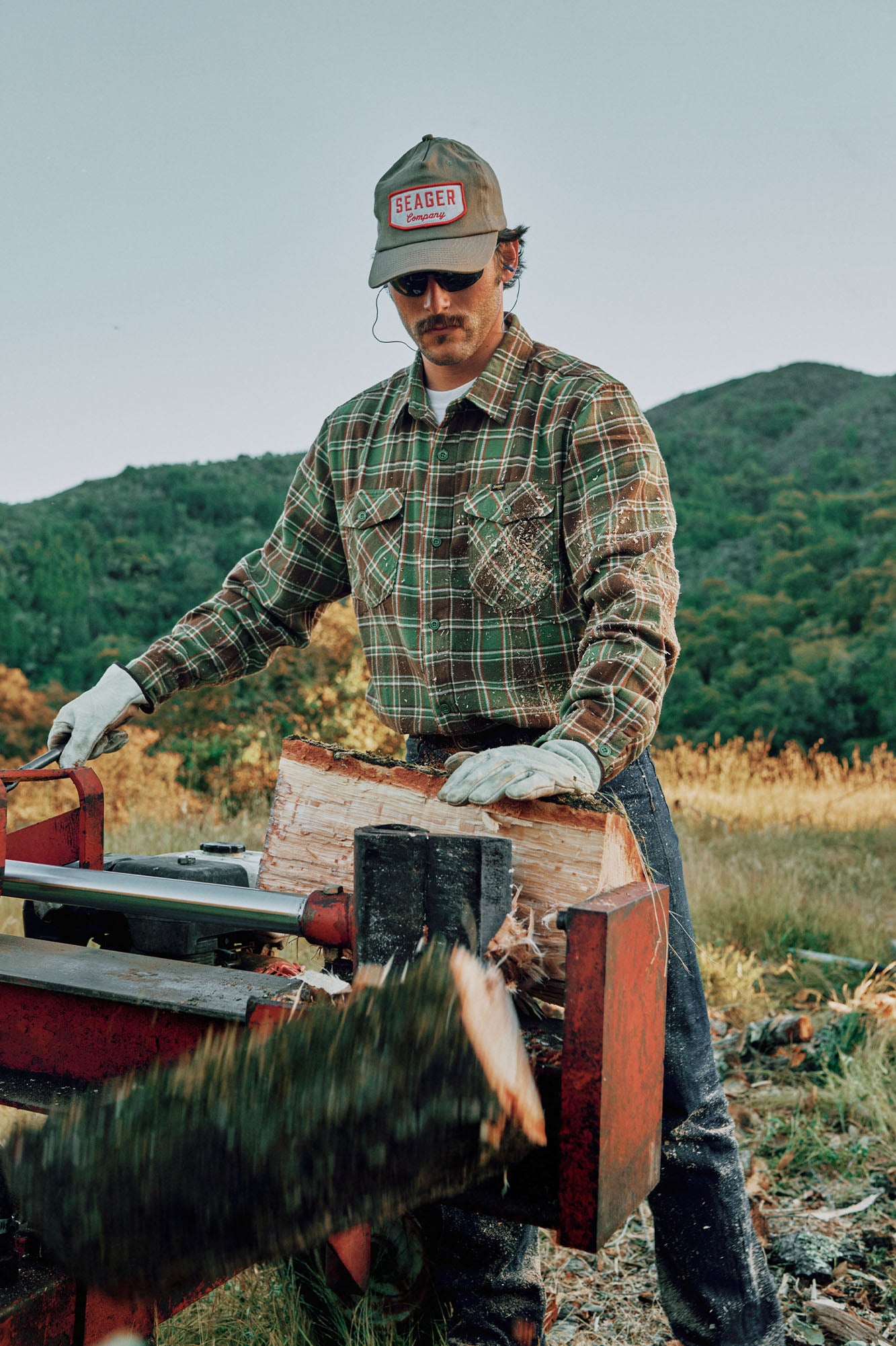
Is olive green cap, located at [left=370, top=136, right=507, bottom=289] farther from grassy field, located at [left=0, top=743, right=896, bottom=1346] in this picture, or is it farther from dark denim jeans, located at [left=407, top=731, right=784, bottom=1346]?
grassy field, located at [left=0, top=743, right=896, bottom=1346]

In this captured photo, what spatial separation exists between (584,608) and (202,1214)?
1518 millimetres

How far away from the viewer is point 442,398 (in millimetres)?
2541

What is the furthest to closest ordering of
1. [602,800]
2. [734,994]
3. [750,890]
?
[750,890] < [734,994] < [602,800]

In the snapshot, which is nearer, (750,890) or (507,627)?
(507,627)

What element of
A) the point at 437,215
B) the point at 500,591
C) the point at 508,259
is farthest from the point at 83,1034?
the point at 508,259

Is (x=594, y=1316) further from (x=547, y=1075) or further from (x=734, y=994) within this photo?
(x=734, y=994)

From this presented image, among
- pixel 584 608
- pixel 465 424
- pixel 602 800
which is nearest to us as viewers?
pixel 602 800

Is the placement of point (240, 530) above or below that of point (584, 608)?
above

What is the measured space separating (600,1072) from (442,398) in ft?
5.81

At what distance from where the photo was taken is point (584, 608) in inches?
90.5

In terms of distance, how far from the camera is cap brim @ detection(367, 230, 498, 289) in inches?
89.3

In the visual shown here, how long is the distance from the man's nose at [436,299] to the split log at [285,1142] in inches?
65.7

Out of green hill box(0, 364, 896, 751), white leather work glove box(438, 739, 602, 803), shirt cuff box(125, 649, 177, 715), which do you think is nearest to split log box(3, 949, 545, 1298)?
white leather work glove box(438, 739, 602, 803)

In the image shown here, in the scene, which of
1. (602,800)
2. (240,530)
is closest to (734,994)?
(602,800)
